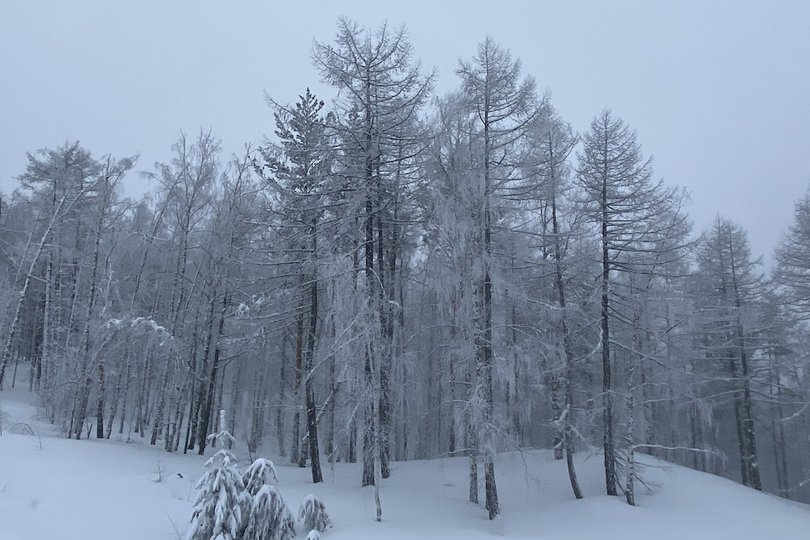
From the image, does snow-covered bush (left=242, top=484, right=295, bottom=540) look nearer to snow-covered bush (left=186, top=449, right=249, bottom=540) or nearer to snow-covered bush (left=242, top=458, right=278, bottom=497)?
snow-covered bush (left=186, top=449, right=249, bottom=540)

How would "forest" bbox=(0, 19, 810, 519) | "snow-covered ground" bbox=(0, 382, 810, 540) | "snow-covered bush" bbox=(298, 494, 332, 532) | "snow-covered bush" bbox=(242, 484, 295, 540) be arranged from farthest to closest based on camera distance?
"forest" bbox=(0, 19, 810, 519) < "snow-covered bush" bbox=(298, 494, 332, 532) < "snow-covered ground" bbox=(0, 382, 810, 540) < "snow-covered bush" bbox=(242, 484, 295, 540)

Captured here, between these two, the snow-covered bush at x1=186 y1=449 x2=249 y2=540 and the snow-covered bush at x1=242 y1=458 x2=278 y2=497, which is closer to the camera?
the snow-covered bush at x1=186 y1=449 x2=249 y2=540

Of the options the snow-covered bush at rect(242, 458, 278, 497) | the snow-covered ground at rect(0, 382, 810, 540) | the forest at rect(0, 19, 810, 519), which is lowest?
the snow-covered ground at rect(0, 382, 810, 540)

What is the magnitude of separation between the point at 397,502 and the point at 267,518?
17.7ft

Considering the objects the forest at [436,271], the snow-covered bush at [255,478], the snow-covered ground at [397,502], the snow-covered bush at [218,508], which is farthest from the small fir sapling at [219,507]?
the forest at [436,271]

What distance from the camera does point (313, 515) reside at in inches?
405

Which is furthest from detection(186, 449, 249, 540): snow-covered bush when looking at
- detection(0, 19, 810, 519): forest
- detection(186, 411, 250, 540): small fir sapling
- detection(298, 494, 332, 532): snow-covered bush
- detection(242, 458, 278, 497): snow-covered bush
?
detection(0, 19, 810, 519): forest

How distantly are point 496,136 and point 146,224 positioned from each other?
822 inches

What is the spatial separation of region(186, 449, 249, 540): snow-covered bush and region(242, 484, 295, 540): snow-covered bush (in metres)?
0.19

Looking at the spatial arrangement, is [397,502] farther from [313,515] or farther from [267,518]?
[267,518]

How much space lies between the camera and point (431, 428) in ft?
95.4

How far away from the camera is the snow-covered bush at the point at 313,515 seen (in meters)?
10.3

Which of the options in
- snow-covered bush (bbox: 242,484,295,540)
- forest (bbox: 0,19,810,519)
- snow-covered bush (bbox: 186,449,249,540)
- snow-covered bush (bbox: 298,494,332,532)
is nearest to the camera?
snow-covered bush (bbox: 186,449,249,540)

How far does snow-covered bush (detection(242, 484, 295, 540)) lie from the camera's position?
9.02 m
